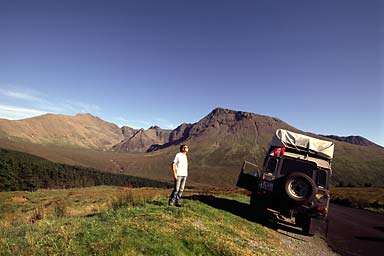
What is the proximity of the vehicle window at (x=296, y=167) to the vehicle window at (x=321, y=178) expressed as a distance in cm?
37

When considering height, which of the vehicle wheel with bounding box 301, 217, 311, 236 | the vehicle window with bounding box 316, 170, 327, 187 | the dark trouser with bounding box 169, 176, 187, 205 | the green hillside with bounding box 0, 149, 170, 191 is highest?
the vehicle window with bounding box 316, 170, 327, 187

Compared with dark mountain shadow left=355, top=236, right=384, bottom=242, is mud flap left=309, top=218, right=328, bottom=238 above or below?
above

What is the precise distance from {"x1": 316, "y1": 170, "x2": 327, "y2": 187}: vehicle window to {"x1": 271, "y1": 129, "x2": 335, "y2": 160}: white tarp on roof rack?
117cm

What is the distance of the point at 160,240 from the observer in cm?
766

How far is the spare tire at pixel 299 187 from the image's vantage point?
13930 millimetres

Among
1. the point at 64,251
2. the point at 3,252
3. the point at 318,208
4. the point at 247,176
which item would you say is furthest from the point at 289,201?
the point at 3,252

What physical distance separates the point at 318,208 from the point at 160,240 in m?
9.12

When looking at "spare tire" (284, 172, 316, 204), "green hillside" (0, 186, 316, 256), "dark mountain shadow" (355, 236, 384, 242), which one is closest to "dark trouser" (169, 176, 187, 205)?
"green hillside" (0, 186, 316, 256)

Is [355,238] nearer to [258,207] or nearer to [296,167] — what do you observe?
[296,167]

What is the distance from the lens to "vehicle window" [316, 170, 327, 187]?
14.9 meters

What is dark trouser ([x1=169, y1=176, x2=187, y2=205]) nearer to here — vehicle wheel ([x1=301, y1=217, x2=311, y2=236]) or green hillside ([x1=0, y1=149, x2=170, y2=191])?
vehicle wheel ([x1=301, y1=217, x2=311, y2=236])

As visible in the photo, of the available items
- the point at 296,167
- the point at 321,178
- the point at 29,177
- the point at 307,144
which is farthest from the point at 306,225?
the point at 29,177

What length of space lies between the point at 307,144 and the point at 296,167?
59.5 inches

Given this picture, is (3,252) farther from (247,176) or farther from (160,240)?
(247,176)
